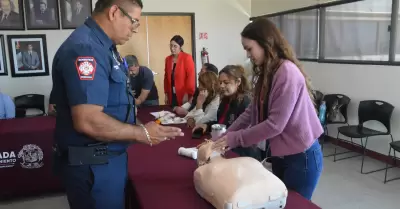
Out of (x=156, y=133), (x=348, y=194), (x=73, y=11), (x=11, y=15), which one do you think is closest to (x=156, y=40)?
(x=73, y=11)

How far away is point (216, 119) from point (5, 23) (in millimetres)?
3945

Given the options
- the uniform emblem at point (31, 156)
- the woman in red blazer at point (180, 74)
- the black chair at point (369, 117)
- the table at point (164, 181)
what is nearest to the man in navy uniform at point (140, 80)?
the woman in red blazer at point (180, 74)

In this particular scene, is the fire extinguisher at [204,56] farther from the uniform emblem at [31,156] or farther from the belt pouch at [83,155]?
the belt pouch at [83,155]

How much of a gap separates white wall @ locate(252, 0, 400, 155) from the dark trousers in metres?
3.37

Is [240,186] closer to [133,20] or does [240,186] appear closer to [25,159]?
[133,20]

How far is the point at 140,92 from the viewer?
3686mm

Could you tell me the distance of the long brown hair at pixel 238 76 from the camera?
7.68 feet

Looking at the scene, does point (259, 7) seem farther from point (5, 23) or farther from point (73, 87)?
point (73, 87)

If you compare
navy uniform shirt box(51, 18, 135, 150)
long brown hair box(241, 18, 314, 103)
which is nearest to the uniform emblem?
navy uniform shirt box(51, 18, 135, 150)

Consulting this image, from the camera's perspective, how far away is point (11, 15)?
4934 mm

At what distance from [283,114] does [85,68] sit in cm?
77

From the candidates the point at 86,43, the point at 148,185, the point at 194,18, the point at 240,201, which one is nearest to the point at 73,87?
the point at 86,43

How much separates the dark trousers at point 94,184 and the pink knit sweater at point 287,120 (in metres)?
0.51

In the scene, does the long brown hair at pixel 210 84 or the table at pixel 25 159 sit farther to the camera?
the long brown hair at pixel 210 84
